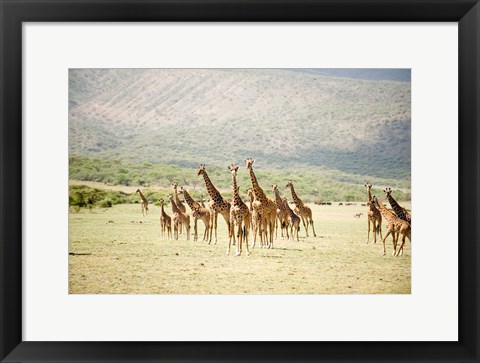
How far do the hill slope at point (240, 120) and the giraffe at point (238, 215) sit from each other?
10.0 inches

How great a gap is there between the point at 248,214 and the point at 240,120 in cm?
126

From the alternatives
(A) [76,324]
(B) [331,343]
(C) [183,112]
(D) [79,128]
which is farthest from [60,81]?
(B) [331,343]

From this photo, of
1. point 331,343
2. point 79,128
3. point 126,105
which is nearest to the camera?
point 331,343

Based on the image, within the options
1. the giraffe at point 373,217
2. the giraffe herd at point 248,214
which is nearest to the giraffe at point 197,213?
the giraffe herd at point 248,214

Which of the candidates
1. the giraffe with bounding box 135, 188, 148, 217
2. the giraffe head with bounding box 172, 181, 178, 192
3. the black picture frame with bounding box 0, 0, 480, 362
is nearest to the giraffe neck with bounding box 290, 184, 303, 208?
the giraffe head with bounding box 172, 181, 178, 192

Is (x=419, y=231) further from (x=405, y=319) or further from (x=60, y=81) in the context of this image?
(x=60, y=81)

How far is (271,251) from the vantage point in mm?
7121

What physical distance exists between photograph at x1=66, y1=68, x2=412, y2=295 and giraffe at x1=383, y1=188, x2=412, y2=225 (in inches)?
0.8

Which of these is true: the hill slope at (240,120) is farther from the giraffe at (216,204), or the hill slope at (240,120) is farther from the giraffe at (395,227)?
the giraffe at (395,227)

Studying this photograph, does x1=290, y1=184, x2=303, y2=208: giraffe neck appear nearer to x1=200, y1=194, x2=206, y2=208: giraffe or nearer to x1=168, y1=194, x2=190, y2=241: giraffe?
x1=200, y1=194, x2=206, y2=208: giraffe

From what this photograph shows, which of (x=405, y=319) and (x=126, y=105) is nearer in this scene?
(x=405, y=319)

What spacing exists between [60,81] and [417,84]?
349 cm

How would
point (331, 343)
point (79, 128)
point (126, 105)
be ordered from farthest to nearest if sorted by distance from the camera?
point (126, 105) < point (79, 128) < point (331, 343)
